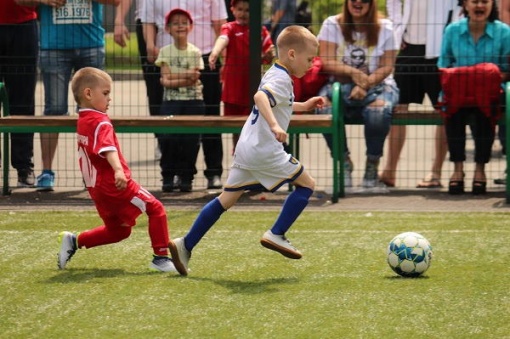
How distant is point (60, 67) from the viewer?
11.2m

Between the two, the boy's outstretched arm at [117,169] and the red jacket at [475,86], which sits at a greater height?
the red jacket at [475,86]

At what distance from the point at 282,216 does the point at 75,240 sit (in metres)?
1.33

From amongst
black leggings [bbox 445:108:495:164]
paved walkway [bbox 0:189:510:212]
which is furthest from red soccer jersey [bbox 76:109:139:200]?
black leggings [bbox 445:108:495:164]

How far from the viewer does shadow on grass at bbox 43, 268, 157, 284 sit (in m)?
7.21

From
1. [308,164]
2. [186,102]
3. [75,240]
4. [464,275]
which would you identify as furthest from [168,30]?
[464,275]

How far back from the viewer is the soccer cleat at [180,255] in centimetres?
726

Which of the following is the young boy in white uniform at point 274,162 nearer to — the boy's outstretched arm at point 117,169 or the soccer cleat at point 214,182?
the boy's outstretched arm at point 117,169

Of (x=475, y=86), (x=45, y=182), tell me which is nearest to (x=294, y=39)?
(x=475, y=86)

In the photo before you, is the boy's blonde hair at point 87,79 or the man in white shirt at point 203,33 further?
the man in white shirt at point 203,33

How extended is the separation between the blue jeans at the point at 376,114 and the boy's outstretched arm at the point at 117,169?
4228mm

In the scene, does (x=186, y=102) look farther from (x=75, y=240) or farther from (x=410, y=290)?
(x=410, y=290)

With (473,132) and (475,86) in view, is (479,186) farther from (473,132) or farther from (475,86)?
(475,86)

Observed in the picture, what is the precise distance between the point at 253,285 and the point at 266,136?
0.96m

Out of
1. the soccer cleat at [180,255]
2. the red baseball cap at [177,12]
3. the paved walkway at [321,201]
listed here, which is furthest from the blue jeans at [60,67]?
the soccer cleat at [180,255]
